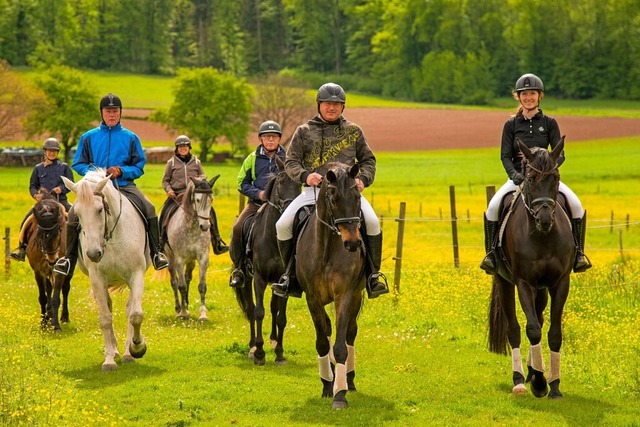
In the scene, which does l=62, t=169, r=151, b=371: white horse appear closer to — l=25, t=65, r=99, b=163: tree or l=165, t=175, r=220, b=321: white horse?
l=165, t=175, r=220, b=321: white horse

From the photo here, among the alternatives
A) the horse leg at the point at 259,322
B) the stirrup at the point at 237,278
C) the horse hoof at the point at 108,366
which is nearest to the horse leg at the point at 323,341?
the horse leg at the point at 259,322

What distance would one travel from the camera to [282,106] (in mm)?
92625

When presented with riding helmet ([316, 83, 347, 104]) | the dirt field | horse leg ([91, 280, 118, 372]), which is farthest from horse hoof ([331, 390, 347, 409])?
the dirt field

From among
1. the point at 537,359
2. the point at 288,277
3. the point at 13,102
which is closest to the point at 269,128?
the point at 288,277

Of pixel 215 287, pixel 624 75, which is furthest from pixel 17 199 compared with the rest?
pixel 624 75

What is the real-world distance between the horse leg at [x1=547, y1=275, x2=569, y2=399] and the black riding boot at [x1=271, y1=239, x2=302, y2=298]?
9.56 feet

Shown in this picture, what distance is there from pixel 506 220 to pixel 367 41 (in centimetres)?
14903

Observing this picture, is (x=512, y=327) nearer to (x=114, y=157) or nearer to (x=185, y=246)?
(x=114, y=157)

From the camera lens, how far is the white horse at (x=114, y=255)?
1208 cm

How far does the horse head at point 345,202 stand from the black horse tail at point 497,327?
3252 millimetres

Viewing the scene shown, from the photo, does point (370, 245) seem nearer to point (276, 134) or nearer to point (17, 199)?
point (276, 134)

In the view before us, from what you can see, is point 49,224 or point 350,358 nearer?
point 350,358

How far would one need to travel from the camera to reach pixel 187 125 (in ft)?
285

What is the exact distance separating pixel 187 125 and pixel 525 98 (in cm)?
7719
